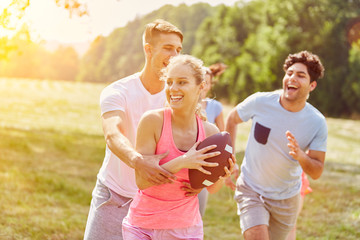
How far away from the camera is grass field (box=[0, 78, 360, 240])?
8000mm

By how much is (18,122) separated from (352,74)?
25.8 metres

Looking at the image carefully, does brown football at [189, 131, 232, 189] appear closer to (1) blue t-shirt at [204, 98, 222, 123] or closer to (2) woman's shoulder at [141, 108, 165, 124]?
(2) woman's shoulder at [141, 108, 165, 124]

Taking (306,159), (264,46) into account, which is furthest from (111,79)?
(306,159)

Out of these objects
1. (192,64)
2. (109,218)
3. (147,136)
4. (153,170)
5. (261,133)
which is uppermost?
(192,64)

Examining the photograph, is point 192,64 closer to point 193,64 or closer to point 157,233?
point 193,64

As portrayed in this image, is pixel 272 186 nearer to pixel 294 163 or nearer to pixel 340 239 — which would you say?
pixel 294 163

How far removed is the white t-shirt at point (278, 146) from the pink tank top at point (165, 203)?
2212 mm

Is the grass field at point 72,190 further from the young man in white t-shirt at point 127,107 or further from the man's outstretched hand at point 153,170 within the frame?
A: the man's outstretched hand at point 153,170

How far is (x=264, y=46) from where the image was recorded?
142 ft

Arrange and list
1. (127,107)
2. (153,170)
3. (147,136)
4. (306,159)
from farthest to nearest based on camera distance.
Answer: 1. (306,159)
2. (127,107)
3. (147,136)
4. (153,170)

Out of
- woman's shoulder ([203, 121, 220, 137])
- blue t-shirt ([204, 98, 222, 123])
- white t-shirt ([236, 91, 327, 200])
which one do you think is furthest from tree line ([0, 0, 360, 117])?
woman's shoulder ([203, 121, 220, 137])

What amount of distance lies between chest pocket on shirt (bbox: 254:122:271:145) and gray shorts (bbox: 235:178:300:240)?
55cm

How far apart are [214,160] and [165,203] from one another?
1.53 feet

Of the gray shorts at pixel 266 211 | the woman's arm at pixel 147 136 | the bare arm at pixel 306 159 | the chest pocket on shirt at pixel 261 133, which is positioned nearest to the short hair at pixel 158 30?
the woman's arm at pixel 147 136
